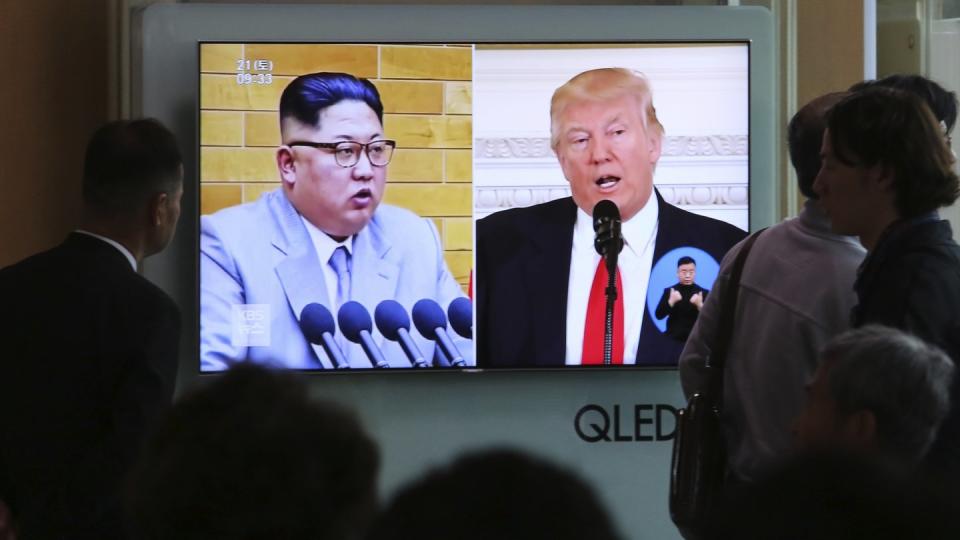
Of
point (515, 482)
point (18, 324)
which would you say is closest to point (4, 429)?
point (18, 324)

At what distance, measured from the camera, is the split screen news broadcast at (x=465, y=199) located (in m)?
4.79

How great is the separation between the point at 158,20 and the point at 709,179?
6.34 ft

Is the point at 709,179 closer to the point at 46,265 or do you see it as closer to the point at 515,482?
the point at 46,265

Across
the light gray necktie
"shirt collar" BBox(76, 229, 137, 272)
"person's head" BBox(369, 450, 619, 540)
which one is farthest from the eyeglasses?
"person's head" BBox(369, 450, 619, 540)

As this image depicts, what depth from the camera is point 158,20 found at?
4.84 m

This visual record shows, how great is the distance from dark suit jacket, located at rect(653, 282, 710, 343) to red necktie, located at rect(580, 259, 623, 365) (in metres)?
0.13

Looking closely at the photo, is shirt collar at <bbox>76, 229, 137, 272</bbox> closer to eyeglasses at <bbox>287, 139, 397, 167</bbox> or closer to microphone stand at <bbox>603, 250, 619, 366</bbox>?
eyeglasses at <bbox>287, 139, 397, 167</bbox>

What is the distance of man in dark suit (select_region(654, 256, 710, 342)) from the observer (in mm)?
4918

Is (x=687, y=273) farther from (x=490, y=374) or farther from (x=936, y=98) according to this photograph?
(x=936, y=98)

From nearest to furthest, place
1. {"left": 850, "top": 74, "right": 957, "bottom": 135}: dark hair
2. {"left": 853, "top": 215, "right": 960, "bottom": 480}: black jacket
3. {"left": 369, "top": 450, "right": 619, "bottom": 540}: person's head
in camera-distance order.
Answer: {"left": 369, "top": 450, "right": 619, "bottom": 540}: person's head → {"left": 853, "top": 215, "right": 960, "bottom": 480}: black jacket → {"left": 850, "top": 74, "right": 957, "bottom": 135}: dark hair

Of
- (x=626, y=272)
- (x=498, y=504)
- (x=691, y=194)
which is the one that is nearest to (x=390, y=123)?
(x=626, y=272)

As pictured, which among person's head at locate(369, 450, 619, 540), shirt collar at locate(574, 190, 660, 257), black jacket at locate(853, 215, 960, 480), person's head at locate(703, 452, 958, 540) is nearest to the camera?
person's head at locate(703, 452, 958, 540)

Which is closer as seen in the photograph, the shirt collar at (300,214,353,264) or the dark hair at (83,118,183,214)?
the dark hair at (83,118,183,214)

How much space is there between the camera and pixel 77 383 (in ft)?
8.65
